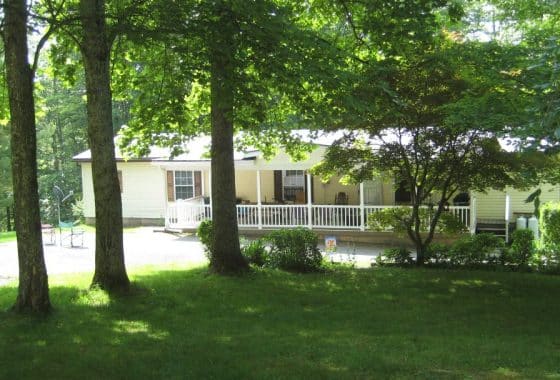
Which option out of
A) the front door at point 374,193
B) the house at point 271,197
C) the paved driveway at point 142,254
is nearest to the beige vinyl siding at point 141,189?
the house at point 271,197

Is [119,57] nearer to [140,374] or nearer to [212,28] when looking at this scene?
[212,28]

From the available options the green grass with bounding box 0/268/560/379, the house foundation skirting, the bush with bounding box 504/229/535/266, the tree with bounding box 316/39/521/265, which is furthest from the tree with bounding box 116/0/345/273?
the house foundation skirting

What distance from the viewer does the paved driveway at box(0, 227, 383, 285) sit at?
14195 mm

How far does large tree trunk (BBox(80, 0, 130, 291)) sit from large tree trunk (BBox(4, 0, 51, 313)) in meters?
1.35

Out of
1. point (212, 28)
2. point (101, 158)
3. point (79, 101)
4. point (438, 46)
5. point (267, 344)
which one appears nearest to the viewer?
point (267, 344)

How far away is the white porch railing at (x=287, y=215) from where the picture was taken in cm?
1947

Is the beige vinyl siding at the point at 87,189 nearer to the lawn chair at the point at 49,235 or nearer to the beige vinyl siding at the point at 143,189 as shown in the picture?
the beige vinyl siding at the point at 143,189

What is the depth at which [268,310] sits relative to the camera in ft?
26.6

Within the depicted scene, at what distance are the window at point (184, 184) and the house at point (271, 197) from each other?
0.16 feet

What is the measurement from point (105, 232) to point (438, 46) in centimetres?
760

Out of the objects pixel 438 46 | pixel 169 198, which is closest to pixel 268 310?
pixel 438 46

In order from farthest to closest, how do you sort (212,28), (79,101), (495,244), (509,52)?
(79,101) → (495,244) → (509,52) → (212,28)

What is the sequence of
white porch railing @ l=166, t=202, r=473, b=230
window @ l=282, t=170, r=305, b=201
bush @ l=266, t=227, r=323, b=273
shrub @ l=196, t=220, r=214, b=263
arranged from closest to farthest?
bush @ l=266, t=227, r=323, b=273, shrub @ l=196, t=220, r=214, b=263, white porch railing @ l=166, t=202, r=473, b=230, window @ l=282, t=170, r=305, b=201

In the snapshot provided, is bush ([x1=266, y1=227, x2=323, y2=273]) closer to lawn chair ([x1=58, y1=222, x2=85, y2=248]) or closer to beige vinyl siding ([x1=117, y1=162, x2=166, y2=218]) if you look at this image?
lawn chair ([x1=58, y1=222, x2=85, y2=248])
